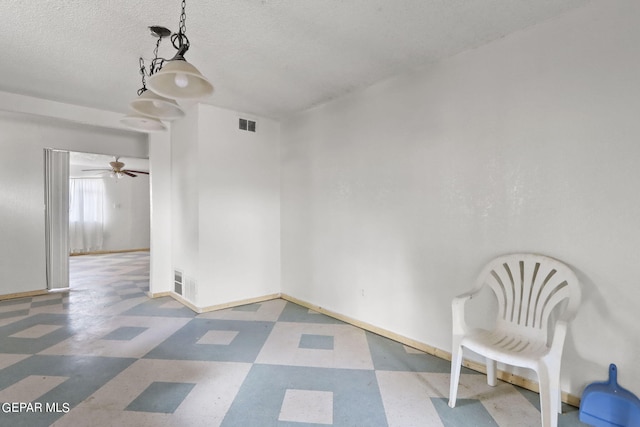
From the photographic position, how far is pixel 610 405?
67.2 inches

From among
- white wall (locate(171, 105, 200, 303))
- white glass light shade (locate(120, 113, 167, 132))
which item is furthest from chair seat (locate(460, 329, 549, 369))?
white wall (locate(171, 105, 200, 303))

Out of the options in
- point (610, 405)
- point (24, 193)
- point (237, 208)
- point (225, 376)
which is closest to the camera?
point (610, 405)

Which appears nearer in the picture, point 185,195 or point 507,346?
point 507,346

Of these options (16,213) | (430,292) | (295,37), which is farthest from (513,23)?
(16,213)

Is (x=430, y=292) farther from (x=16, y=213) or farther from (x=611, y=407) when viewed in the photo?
(x=16, y=213)

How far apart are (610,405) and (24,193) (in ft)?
22.3

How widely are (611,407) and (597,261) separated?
0.84 m

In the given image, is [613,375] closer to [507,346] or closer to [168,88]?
[507,346]

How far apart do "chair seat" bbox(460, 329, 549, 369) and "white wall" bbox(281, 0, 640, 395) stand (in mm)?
310

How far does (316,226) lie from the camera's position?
3.87 metres

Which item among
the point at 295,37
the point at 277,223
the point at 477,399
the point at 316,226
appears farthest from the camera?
the point at 277,223

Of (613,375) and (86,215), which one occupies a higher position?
(86,215)

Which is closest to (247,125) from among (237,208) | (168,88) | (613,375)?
(237,208)

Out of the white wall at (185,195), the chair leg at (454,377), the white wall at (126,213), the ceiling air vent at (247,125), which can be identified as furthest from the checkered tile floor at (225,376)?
the white wall at (126,213)
